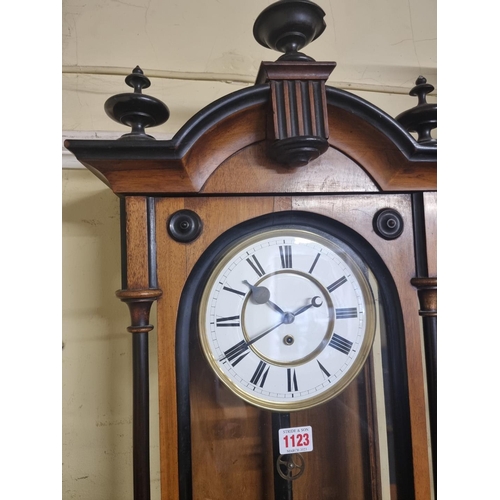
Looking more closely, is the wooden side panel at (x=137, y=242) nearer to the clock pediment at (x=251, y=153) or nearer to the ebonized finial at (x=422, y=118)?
the clock pediment at (x=251, y=153)

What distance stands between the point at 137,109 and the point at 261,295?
35 cm

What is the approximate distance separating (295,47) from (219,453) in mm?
637

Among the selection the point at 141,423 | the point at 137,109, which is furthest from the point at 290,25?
the point at 141,423

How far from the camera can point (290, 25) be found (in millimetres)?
668

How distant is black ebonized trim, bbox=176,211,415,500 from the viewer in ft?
2.19

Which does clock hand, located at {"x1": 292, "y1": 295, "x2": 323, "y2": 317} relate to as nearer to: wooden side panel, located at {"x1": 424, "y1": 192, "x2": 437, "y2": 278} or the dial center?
the dial center

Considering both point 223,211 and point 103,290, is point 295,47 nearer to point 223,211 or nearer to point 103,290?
point 223,211

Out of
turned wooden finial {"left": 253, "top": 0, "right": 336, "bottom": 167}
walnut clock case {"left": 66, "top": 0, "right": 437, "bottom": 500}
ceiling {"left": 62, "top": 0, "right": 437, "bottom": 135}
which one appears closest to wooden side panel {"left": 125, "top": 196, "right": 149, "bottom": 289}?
walnut clock case {"left": 66, "top": 0, "right": 437, "bottom": 500}

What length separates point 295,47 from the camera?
69 centimetres

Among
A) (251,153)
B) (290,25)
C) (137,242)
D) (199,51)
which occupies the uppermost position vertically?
Result: (199,51)

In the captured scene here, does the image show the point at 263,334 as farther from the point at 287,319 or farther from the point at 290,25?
the point at 290,25

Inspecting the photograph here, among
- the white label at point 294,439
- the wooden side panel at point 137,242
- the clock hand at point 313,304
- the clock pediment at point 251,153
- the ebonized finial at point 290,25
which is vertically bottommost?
the white label at point 294,439

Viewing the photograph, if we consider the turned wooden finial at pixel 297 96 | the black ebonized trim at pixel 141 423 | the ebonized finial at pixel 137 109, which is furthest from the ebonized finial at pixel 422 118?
the black ebonized trim at pixel 141 423

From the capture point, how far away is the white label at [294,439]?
692 mm
